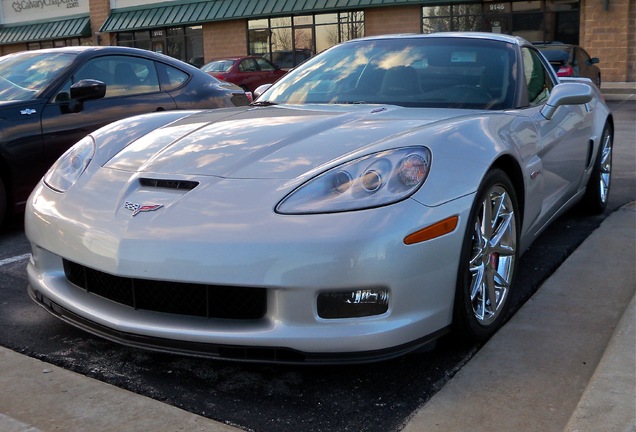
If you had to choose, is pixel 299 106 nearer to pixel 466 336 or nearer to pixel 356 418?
pixel 466 336

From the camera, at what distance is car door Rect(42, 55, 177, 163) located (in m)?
5.57

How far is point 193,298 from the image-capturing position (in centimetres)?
271

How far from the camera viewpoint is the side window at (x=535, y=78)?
13.8 feet

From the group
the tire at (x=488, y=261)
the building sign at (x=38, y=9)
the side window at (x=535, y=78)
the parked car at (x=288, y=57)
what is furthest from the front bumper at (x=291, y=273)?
the building sign at (x=38, y=9)

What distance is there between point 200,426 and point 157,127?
168 centimetres

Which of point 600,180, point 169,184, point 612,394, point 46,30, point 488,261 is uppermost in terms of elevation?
point 46,30

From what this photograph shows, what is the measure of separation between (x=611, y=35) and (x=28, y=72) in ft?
65.3

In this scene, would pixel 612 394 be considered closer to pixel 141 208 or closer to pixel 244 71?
pixel 141 208

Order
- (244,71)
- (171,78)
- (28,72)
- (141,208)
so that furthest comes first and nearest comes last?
(244,71) → (171,78) → (28,72) → (141,208)

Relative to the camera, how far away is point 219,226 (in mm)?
2645

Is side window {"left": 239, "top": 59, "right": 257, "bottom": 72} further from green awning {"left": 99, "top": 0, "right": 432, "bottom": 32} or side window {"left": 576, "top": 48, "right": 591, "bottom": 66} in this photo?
side window {"left": 576, "top": 48, "right": 591, "bottom": 66}

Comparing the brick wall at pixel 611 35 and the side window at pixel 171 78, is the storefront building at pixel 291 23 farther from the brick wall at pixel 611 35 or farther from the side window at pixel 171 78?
the side window at pixel 171 78

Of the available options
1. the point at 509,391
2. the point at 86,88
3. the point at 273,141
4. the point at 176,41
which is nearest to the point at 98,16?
the point at 176,41

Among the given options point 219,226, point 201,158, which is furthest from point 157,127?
point 219,226
